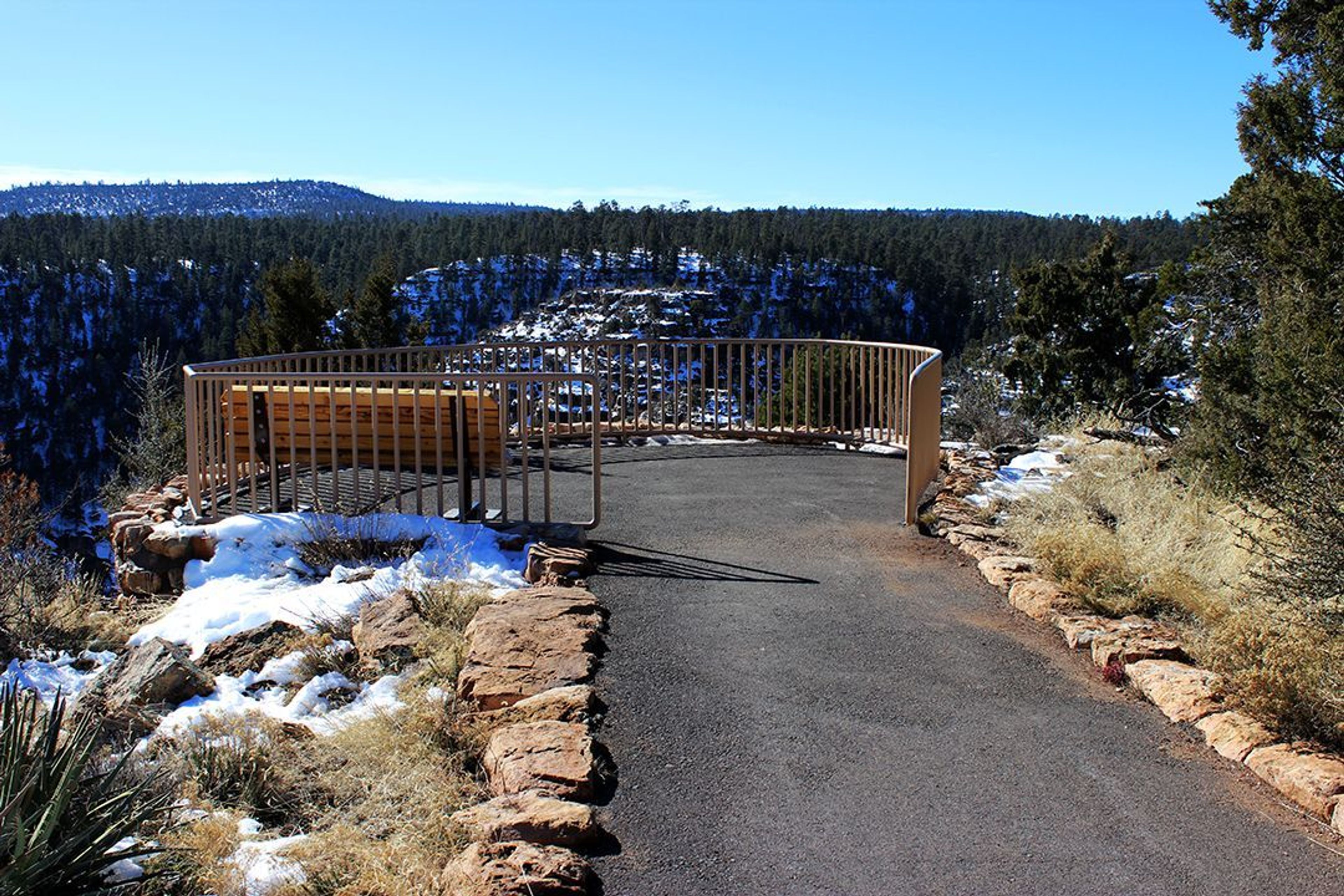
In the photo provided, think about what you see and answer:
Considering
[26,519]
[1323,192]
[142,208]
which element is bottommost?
[26,519]

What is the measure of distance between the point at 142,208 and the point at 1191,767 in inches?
6031

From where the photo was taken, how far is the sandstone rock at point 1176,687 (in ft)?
15.8

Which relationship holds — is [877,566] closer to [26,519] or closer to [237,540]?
[237,540]

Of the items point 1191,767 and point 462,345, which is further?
point 462,345

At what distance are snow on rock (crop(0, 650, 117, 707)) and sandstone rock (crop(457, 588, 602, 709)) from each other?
8.71 feet

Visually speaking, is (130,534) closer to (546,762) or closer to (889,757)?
(546,762)

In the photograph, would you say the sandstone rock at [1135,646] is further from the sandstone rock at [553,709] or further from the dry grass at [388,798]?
the dry grass at [388,798]

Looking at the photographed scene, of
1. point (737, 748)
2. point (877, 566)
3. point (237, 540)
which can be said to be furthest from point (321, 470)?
point (737, 748)

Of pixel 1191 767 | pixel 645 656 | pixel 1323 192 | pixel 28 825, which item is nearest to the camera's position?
pixel 28 825

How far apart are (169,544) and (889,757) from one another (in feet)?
18.4

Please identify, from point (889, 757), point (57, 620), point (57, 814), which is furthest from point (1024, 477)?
point (57, 814)

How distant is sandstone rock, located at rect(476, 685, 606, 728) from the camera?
4.73 metres

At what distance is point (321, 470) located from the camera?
998 cm

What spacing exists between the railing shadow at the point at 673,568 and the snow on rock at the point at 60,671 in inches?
127
